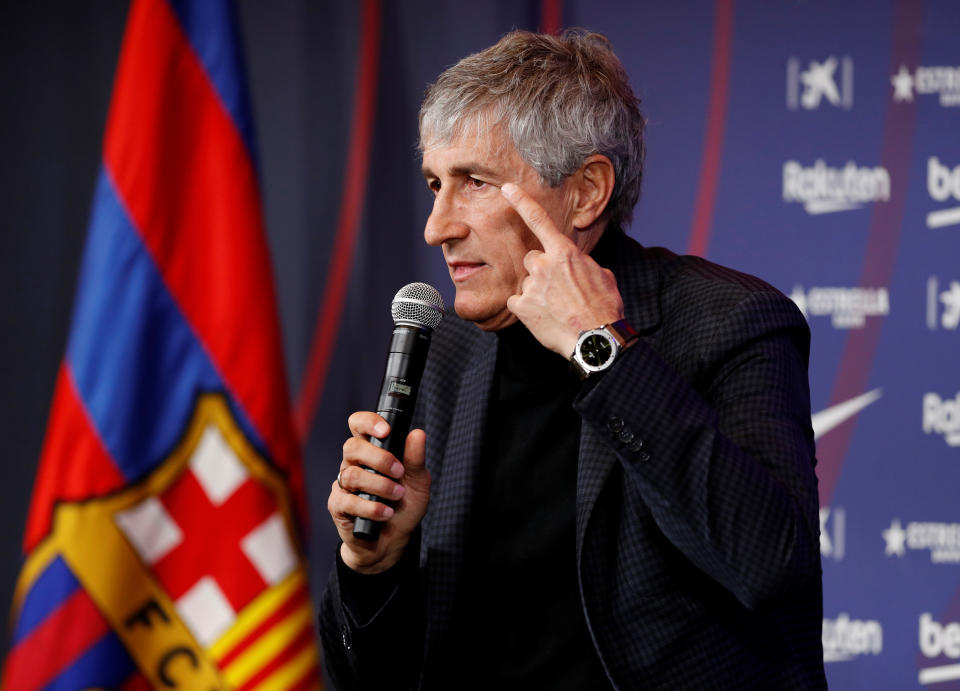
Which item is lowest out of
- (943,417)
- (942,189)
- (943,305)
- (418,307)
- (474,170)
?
(943,417)

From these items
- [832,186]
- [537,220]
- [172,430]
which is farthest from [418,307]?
[832,186]

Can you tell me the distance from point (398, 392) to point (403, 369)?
0.12ft

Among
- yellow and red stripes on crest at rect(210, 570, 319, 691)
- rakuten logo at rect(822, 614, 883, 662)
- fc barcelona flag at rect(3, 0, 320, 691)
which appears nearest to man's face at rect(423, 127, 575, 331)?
fc barcelona flag at rect(3, 0, 320, 691)

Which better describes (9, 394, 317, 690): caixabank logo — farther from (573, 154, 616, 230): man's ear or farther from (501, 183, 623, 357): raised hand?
(501, 183, 623, 357): raised hand

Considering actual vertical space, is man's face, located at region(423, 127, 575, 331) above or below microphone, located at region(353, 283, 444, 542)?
above

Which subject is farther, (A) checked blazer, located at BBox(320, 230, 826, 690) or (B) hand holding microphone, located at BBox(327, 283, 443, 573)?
(B) hand holding microphone, located at BBox(327, 283, 443, 573)

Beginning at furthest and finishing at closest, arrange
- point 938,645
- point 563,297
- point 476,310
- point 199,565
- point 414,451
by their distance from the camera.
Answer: point 938,645
point 199,565
point 476,310
point 414,451
point 563,297

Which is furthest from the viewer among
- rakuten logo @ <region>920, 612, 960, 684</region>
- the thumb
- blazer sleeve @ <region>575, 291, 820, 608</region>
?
rakuten logo @ <region>920, 612, 960, 684</region>

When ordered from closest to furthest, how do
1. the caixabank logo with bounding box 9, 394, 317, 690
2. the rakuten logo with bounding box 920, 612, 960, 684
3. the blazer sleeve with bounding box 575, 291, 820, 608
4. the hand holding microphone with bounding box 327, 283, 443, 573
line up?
the blazer sleeve with bounding box 575, 291, 820, 608
the hand holding microphone with bounding box 327, 283, 443, 573
the caixabank logo with bounding box 9, 394, 317, 690
the rakuten logo with bounding box 920, 612, 960, 684

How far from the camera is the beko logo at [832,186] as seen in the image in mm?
2643

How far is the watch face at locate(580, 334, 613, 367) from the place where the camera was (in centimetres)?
124

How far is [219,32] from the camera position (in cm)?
250

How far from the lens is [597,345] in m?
1.24

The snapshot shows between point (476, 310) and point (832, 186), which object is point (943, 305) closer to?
point (832, 186)
